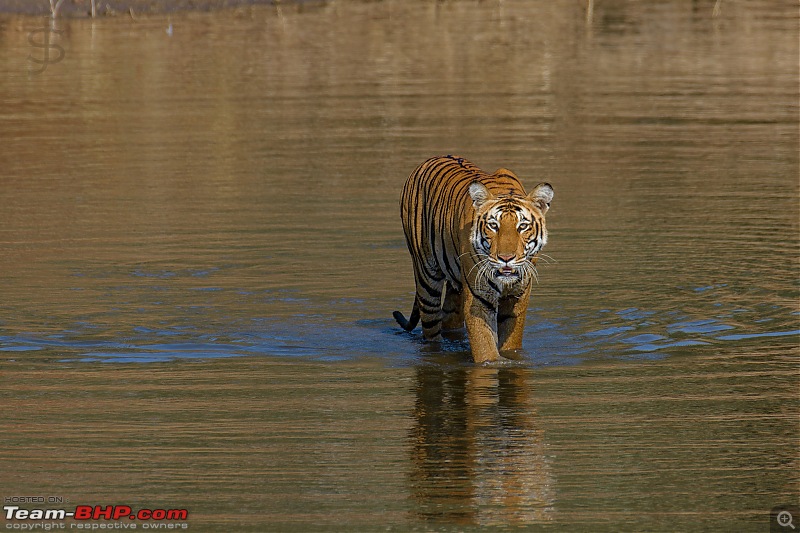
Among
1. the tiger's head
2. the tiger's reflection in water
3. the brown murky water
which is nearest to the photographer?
the tiger's reflection in water

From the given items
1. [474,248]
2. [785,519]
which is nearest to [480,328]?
[474,248]

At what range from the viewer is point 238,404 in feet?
23.2

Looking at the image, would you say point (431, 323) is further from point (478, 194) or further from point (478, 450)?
point (478, 450)

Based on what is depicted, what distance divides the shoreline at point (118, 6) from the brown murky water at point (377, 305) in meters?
7.84

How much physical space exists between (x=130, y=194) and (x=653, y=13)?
1770cm

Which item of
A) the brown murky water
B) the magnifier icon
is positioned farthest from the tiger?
the magnifier icon

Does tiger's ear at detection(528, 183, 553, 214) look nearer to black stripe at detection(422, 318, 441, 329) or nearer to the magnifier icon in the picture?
black stripe at detection(422, 318, 441, 329)

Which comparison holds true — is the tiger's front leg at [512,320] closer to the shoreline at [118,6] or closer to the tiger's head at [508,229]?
the tiger's head at [508,229]

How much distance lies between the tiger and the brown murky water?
0.23 m

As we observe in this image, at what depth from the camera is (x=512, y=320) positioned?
7879mm

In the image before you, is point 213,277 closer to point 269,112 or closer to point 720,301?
point 720,301

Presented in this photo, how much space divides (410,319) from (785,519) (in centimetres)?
360

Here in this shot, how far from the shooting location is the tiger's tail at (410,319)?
862 cm

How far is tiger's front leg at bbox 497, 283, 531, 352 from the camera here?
25.5 feet
